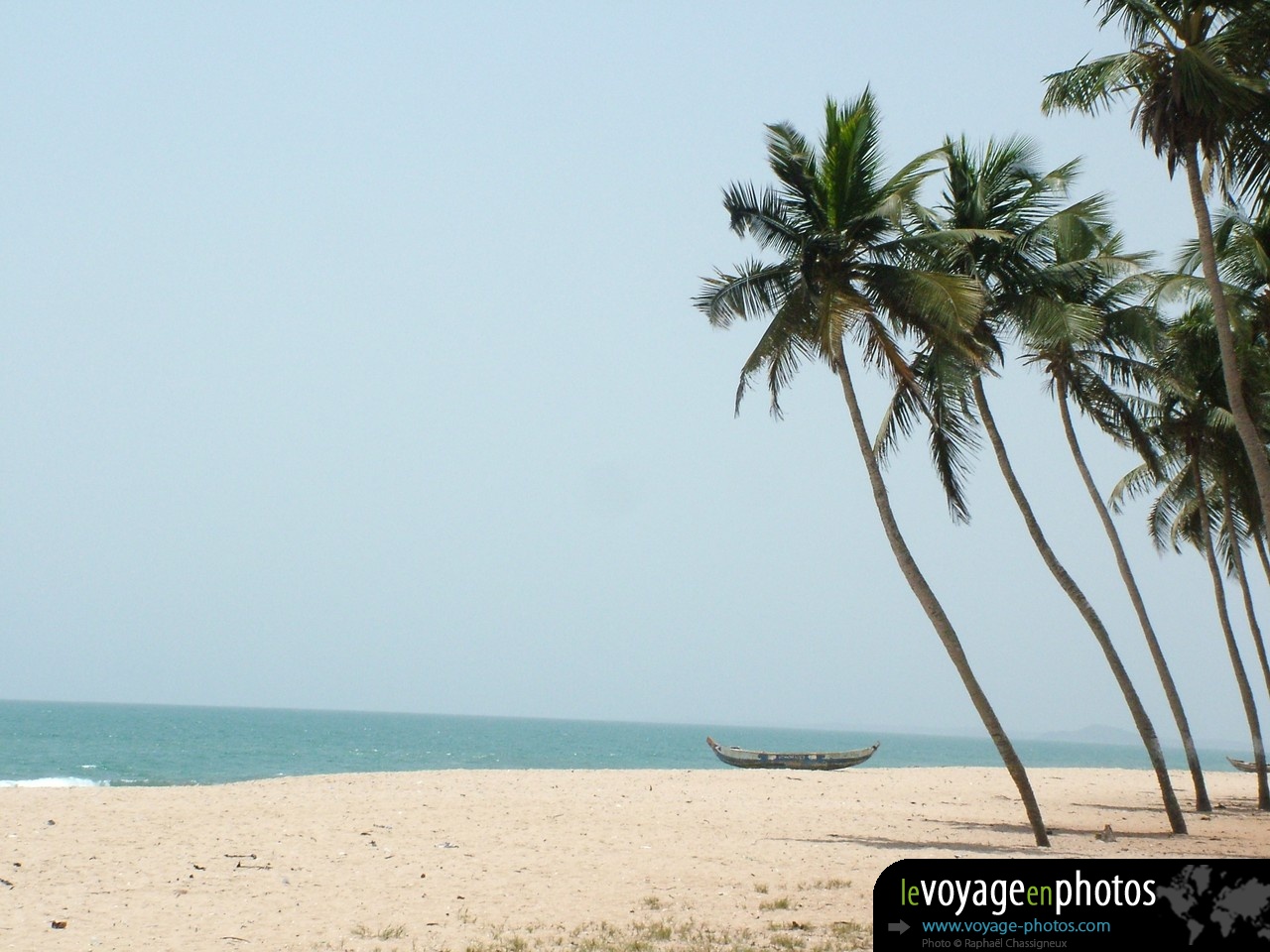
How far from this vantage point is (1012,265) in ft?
54.1

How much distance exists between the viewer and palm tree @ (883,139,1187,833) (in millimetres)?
15930

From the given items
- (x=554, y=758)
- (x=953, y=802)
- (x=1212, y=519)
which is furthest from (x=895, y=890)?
(x=554, y=758)

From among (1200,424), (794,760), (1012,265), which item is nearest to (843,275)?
(1012,265)

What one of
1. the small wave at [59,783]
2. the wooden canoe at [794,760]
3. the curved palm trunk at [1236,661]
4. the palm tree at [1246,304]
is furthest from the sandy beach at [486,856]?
the wooden canoe at [794,760]

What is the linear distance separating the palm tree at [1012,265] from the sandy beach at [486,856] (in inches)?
143

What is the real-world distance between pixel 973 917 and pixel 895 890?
148mm

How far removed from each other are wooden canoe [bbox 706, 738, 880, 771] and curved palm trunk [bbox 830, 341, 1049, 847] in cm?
2209

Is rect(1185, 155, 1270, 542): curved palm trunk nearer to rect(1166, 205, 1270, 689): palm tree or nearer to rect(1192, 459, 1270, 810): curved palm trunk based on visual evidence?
rect(1166, 205, 1270, 689): palm tree

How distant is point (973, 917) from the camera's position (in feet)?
6.53

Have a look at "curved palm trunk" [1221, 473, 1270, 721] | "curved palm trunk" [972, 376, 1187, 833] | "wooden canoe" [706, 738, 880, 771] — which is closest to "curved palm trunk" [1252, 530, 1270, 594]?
"curved palm trunk" [1221, 473, 1270, 721]

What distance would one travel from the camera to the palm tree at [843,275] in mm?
14305

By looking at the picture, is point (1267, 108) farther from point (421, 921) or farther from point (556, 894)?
point (421, 921)

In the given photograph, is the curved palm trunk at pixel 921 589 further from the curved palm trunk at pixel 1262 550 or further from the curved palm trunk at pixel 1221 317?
the curved palm trunk at pixel 1262 550

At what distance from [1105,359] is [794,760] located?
22497 millimetres
